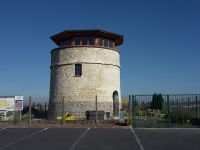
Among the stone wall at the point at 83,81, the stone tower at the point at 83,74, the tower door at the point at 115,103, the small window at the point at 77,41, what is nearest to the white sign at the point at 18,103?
the stone tower at the point at 83,74

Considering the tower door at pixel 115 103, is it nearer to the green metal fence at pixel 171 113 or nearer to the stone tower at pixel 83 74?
the stone tower at pixel 83 74

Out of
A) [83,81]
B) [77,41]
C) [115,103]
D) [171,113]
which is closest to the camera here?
[171,113]

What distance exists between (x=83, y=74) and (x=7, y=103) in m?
8.52

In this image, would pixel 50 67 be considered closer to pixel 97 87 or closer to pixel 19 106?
pixel 97 87

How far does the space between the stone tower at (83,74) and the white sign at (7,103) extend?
20.2ft

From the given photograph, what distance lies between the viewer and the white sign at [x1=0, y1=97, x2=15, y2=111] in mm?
24016

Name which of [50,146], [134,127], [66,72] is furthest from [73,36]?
[50,146]

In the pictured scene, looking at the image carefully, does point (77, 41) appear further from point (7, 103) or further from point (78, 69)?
point (7, 103)

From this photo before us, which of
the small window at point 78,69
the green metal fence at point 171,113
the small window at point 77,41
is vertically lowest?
the green metal fence at point 171,113

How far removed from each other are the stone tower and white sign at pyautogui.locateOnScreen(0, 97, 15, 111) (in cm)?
615

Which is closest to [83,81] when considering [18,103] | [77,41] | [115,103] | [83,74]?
[83,74]

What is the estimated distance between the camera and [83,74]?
1177 inches

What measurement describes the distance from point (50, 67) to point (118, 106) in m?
8.47

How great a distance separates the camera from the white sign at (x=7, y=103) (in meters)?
24.0
